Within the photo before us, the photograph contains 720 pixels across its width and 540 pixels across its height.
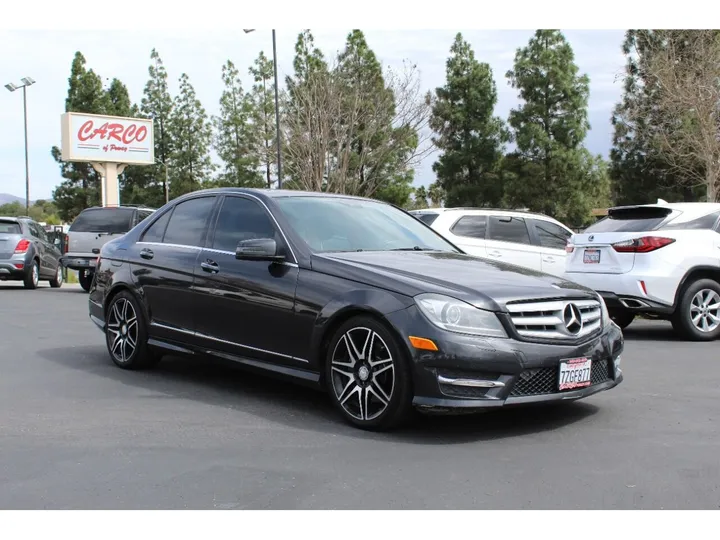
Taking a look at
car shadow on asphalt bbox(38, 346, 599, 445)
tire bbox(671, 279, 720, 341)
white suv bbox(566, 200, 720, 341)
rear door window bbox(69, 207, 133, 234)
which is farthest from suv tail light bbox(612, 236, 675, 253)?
rear door window bbox(69, 207, 133, 234)

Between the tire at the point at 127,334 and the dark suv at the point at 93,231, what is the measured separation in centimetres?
1022

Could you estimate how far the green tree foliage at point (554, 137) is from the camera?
4675 cm

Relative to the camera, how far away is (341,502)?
3.91 metres

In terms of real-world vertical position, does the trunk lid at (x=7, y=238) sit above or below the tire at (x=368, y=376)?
above

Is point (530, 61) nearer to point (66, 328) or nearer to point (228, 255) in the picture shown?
point (66, 328)

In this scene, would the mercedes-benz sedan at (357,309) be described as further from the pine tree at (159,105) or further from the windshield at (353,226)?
the pine tree at (159,105)

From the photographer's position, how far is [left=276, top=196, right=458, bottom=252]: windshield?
6.16 metres

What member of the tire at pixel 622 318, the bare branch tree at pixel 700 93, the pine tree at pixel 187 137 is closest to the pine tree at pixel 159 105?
the pine tree at pixel 187 137

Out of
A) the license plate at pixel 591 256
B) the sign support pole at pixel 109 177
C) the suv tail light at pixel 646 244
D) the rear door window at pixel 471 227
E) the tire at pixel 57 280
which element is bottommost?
the tire at pixel 57 280

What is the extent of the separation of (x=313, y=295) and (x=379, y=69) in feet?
121

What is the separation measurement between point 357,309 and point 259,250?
98 centimetres

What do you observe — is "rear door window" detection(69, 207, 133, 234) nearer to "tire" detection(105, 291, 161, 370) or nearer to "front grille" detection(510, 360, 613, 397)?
"tire" detection(105, 291, 161, 370)

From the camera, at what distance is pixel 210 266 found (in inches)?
257

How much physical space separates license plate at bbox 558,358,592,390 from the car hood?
439 mm
